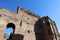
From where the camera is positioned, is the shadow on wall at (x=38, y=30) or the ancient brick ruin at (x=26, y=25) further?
the shadow on wall at (x=38, y=30)

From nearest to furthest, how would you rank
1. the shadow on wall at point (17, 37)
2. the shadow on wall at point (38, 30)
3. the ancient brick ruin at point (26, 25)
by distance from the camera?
1. the shadow on wall at point (17, 37)
2. the ancient brick ruin at point (26, 25)
3. the shadow on wall at point (38, 30)

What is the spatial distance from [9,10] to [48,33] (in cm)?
611

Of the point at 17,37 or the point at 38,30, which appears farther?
the point at 38,30

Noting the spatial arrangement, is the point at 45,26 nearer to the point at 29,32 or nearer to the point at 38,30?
the point at 38,30

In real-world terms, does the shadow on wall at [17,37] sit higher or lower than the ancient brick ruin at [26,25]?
lower

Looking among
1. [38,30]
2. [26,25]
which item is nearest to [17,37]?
[26,25]

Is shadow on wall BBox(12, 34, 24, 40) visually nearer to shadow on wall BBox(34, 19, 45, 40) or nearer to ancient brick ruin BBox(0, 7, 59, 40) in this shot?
ancient brick ruin BBox(0, 7, 59, 40)

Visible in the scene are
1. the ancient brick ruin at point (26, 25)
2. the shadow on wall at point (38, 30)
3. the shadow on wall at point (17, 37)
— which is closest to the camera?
the shadow on wall at point (17, 37)

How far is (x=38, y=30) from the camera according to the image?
12.3 meters

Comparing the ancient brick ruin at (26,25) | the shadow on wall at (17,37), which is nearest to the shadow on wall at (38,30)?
the ancient brick ruin at (26,25)

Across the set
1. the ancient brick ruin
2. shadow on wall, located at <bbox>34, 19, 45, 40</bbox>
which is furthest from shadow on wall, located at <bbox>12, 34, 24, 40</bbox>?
shadow on wall, located at <bbox>34, 19, 45, 40</bbox>

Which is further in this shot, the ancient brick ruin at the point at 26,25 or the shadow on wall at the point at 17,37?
the ancient brick ruin at the point at 26,25

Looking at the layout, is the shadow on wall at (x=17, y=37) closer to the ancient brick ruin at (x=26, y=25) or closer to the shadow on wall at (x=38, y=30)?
the ancient brick ruin at (x=26, y=25)

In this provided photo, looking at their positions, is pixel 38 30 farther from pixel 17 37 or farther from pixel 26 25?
pixel 17 37
